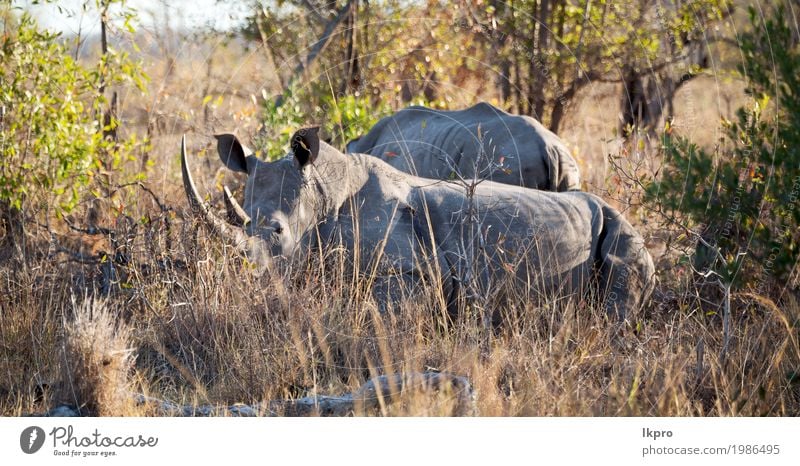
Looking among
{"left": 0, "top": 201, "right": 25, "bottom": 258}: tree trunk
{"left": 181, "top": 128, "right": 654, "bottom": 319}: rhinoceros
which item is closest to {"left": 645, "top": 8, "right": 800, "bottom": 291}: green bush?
{"left": 181, "top": 128, "right": 654, "bottom": 319}: rhinoceros

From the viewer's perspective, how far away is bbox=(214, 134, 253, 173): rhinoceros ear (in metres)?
6.94

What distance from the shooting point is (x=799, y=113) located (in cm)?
579

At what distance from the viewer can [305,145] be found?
266 inches

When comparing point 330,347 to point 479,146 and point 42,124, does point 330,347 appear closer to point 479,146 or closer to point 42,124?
point 479,146

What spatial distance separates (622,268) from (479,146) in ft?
6.26

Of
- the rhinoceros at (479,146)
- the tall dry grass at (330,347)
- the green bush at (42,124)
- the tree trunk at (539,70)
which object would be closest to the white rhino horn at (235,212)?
the tall dry grass at (330,347)

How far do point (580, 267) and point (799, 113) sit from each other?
197 cm

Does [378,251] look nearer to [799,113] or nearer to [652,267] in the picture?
[652,267]

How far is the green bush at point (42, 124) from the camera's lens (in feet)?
25.1

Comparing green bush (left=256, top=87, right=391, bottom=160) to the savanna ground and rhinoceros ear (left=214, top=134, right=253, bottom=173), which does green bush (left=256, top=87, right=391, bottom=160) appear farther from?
the savanna ground

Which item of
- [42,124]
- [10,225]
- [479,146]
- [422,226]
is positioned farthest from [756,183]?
[10,225]

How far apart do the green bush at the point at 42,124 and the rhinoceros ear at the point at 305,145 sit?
1996 mm

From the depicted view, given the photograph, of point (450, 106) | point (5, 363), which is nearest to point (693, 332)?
point (5, 363)

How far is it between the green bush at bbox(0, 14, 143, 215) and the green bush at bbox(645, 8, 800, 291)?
14.3 feet
